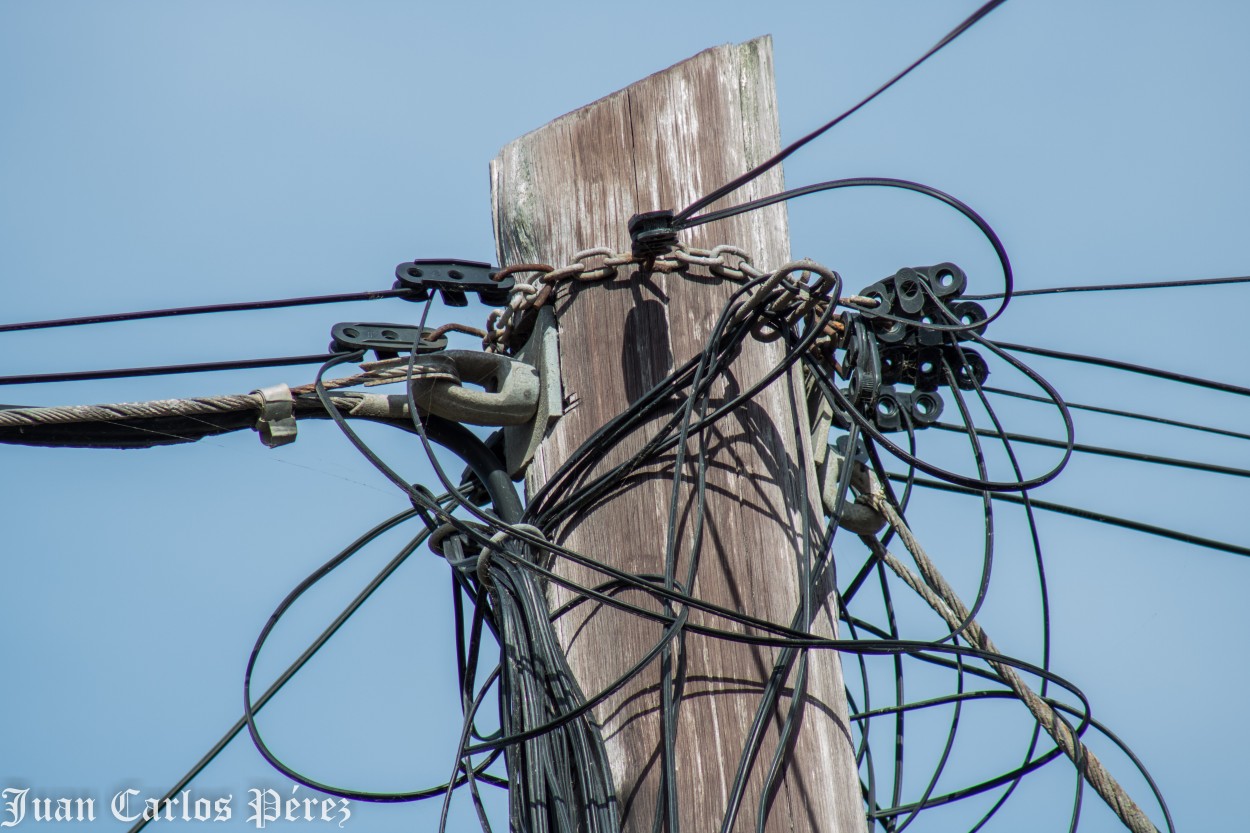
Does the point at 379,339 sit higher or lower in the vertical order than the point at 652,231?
lower

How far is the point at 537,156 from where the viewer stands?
10.6 ft

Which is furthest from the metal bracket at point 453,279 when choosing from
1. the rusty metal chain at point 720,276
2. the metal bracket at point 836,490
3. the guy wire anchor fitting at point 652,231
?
the metal bracket at point 836,490

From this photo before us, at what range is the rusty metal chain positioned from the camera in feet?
9.47

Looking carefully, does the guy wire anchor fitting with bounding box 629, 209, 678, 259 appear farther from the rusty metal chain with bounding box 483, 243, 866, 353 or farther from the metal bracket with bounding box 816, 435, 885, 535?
the metal bracket with bounding box 816, 435, 885, 535

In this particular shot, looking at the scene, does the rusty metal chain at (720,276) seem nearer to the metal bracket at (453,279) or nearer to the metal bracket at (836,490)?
the metal bracket at (453,279)

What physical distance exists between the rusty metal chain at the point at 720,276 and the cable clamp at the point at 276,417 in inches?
23.1

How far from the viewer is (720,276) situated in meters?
3.04

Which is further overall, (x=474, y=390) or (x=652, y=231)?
(x=474, y=390)

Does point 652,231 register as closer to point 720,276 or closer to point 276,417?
point 720,276

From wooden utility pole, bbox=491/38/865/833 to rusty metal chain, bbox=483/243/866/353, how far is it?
4 cm

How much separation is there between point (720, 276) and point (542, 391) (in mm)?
470

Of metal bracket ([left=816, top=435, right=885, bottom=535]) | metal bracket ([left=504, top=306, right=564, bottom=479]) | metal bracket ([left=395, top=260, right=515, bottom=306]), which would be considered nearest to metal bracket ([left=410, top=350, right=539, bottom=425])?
metal bracket ([left=504, top=306, right=564, bottom=479])

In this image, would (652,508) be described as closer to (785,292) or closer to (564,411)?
(564,411)

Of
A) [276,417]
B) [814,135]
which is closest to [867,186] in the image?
[814,135]
